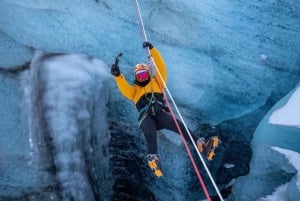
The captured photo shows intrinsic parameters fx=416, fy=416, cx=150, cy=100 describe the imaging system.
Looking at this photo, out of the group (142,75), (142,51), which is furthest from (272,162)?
(142,51)

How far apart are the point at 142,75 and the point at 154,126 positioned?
0.66 metres

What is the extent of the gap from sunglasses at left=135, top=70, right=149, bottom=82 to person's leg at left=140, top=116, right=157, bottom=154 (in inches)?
19.5

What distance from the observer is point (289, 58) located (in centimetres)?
588

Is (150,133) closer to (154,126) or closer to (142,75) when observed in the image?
(154,126)

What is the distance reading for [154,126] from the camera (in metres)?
5.25

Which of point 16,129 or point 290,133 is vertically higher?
point 290,133

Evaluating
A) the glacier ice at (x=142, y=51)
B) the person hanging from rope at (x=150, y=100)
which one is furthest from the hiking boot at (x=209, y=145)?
the glacier ice at (x=142, y=51)

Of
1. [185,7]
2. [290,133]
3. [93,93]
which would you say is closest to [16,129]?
[93,93]

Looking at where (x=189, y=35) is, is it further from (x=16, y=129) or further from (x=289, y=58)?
(x=16, y=129)

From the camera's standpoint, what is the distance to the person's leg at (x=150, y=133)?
16.9 feet

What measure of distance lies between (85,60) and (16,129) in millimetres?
1390

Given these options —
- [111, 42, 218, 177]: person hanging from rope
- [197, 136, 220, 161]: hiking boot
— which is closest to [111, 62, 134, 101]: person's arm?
[111, 42, 218, 177]: person hanging from rope

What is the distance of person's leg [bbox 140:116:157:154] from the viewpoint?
202 inches

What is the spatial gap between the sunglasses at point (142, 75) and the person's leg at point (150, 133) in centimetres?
50
